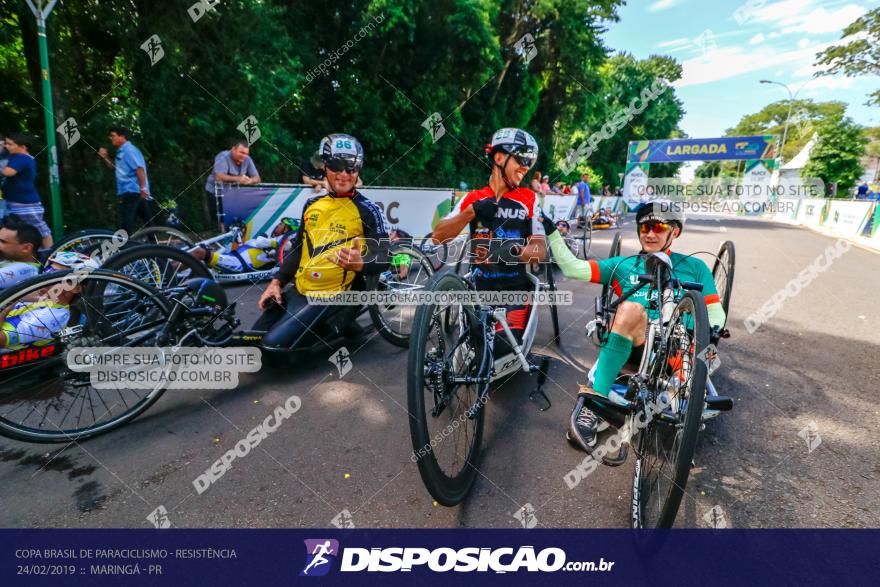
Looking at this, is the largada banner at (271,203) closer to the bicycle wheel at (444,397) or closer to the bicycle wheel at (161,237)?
the bicycle wheel at (161,237)

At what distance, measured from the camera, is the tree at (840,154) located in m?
28.9

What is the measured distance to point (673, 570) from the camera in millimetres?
1745

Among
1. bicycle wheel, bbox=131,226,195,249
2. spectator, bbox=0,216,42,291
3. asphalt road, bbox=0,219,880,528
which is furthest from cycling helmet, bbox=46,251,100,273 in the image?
bicycle wheel, bbox=131,226,195,249

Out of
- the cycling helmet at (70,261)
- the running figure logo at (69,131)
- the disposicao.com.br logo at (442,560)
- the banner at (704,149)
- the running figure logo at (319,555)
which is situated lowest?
the disposicao.com.br logo at (442,560)

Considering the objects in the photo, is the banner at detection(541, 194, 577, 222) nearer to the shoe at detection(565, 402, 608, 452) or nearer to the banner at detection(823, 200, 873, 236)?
the banner at detection(823, 200, 873, 236)

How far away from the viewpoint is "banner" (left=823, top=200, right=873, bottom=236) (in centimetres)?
1636

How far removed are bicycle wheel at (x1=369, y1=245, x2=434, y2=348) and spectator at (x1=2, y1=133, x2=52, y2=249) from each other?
4411 mm

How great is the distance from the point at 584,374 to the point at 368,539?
2376 millimetres

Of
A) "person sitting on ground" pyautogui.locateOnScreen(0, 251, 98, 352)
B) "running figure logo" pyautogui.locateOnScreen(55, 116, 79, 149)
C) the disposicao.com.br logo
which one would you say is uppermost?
"running figure logo" pyautogui.locateOnScreen(55, 116, 79, 149)

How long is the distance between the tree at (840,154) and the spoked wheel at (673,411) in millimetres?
37707

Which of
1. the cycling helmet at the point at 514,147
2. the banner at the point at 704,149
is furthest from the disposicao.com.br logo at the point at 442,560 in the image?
the banner at the point at 704,149

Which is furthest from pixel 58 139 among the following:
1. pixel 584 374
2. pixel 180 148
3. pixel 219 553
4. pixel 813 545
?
pixel 813 545

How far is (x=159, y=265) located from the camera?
10.7 ft

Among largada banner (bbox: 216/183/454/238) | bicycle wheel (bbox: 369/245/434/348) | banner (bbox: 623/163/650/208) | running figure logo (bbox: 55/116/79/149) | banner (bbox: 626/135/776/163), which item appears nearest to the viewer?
bicycle wheel (bbox: 369/245/434/348)
